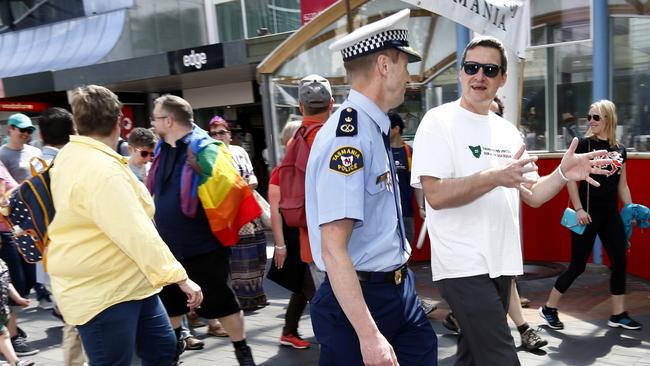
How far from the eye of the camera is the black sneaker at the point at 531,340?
414cm

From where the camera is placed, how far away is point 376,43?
6.79ft

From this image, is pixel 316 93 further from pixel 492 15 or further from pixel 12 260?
pixel 12 260

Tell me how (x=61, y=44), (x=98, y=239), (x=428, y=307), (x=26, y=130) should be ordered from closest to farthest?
1. (x=98, y=239)
2. (x=428, y=307)
3. (x=26, y=130)
4. (x=61, y=44)

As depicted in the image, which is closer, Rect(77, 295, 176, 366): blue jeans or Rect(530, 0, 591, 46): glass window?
Rect(77, 295, 176, 366): blue jeans

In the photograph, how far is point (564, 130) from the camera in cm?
709

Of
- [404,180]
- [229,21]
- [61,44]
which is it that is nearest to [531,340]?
[404,180]

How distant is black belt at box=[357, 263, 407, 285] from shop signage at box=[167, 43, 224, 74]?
9662mm

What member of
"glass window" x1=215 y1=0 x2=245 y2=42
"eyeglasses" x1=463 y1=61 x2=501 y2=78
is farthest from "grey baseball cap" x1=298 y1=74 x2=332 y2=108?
"glass window" x1=215 y1=0 x2=245 y2=42

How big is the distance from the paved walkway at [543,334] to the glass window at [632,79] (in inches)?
64.0

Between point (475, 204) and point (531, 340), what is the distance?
2.01m

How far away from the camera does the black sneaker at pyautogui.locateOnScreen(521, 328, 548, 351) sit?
4141 mm

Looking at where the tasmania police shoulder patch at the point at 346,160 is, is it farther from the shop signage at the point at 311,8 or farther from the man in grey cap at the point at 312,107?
the shop signage at the point at 311,8

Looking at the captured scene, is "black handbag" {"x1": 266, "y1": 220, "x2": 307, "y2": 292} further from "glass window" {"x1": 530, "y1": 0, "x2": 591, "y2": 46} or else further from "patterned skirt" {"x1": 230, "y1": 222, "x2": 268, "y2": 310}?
"glass window" {"x1": 530, "y1": 0, "x2": 591, "y2": 46}

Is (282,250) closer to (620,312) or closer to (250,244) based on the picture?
(250,244)
